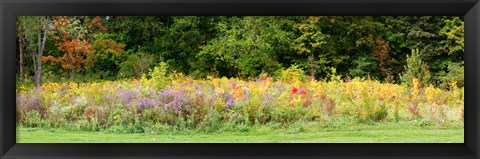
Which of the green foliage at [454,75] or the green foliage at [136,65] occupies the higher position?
the green foliage at [136,65]

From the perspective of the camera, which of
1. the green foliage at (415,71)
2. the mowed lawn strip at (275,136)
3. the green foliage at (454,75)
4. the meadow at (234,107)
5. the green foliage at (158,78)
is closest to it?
the mowed lawn strip at (275,136)

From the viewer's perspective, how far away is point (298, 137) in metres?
5.55

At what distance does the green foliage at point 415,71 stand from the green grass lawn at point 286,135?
0.99 meters

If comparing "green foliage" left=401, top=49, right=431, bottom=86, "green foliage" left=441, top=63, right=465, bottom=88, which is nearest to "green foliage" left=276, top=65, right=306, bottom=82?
"green foliage" left=401, top=49, right=431, bottom=86

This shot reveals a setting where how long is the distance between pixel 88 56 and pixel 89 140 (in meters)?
1.73

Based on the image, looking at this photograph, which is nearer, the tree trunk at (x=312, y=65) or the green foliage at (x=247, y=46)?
the green foliage at (x=247, y=46)

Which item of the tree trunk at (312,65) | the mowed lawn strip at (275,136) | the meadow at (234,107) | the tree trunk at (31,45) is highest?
the tree trunk at (31,45)

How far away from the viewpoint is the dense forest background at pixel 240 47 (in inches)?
260

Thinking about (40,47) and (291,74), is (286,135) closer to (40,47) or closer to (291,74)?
(291,74)

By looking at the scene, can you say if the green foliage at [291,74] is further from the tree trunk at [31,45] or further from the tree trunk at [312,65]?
the tree trunk at [31,45]

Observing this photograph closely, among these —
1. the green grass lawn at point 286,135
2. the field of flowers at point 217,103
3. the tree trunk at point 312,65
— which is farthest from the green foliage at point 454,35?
the tree trunk at point 312,65
